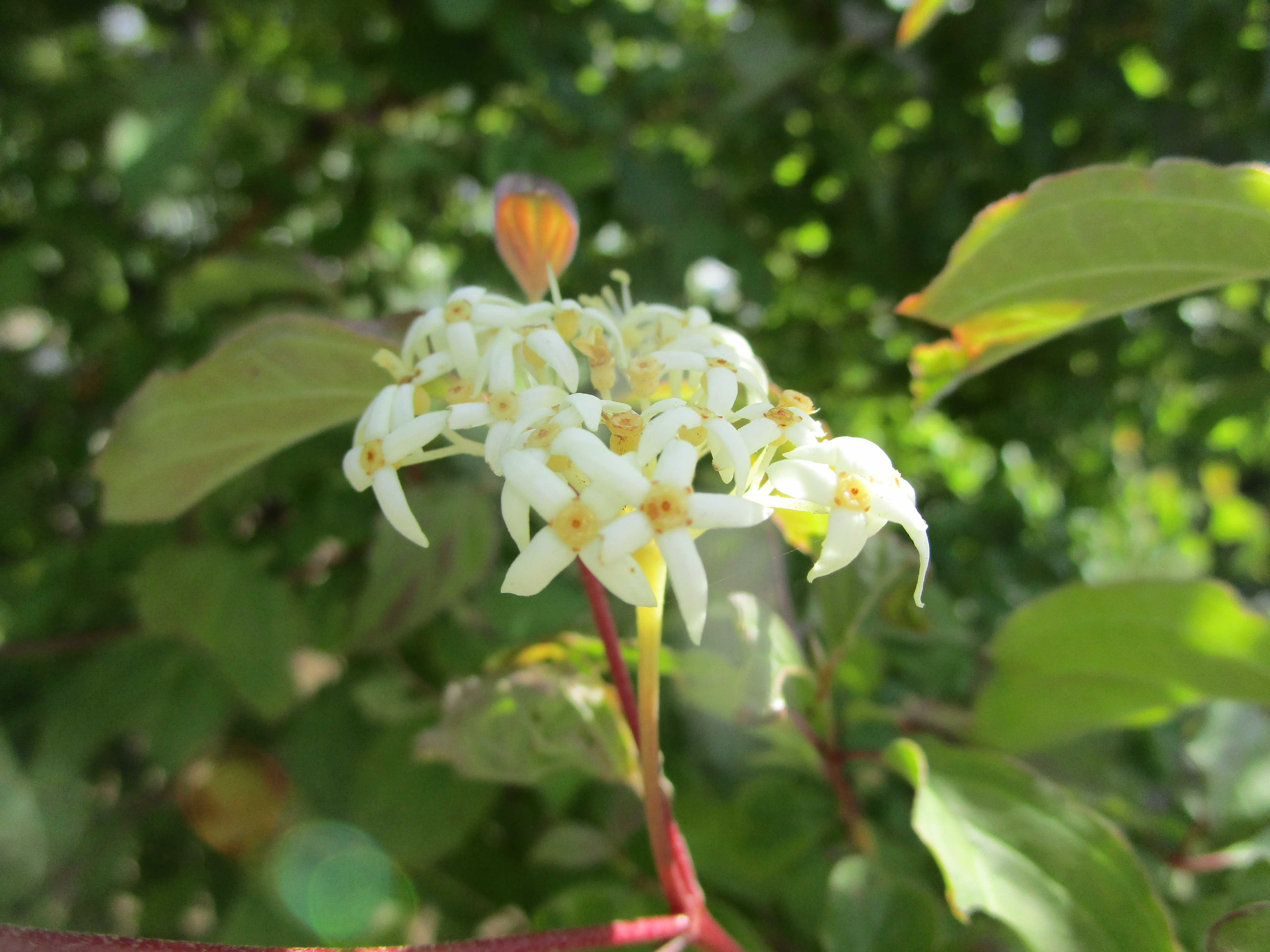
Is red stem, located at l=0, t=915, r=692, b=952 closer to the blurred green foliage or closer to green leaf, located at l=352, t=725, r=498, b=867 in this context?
the blurred green foliage

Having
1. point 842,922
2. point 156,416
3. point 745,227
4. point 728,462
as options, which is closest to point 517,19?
point 745,227

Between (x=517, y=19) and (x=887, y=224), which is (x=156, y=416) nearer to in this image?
(x=517, y=19)

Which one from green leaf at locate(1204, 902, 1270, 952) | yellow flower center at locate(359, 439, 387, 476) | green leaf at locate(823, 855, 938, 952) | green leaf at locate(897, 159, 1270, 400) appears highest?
green leaf at locate(897, 159, 1270, 400)

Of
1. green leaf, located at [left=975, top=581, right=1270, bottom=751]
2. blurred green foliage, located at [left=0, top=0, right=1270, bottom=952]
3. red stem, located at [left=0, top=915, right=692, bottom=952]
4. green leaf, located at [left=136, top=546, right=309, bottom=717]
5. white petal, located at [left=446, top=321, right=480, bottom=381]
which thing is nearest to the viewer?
red stem, located at [left=0, top=915, right=692, bottom=952]

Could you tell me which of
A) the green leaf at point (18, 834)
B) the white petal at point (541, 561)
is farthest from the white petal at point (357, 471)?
the green leaf at point (18, 834)

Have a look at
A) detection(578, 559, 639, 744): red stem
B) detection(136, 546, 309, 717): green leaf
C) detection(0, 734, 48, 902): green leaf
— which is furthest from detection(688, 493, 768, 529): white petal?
detection(0, 734, 48, 902): green leaf

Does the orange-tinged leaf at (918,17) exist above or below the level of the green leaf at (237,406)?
above

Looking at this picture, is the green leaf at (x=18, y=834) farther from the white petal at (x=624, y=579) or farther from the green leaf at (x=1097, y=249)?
the green leaf at (x=1097, y=249)
